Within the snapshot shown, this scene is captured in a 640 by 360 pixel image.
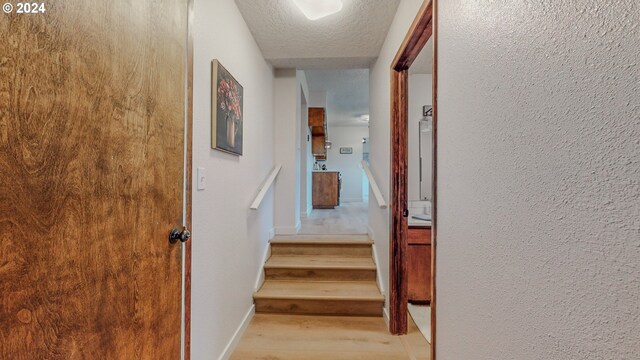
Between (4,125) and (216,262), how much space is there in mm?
1185

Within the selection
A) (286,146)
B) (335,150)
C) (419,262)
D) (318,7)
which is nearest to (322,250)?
(419,262)

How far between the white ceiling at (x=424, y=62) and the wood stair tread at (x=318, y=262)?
2066mm

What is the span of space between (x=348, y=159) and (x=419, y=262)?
22.4 ft

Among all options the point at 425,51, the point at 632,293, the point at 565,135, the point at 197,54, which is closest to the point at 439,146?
the point at 565,135

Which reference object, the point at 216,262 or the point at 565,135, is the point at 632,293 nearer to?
the point at 565,135

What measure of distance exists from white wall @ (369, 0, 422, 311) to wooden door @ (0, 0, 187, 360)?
58.5 inches

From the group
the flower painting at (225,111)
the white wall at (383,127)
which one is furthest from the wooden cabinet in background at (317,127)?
the flower painting at (225,111)

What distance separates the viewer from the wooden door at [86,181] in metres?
0.54

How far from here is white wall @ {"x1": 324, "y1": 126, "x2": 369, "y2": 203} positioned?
9008mm

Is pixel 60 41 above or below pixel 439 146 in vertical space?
above

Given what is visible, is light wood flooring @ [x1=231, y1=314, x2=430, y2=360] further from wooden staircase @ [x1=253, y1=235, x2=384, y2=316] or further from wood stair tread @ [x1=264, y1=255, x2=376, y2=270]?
wood stair tread @ [x1=264, y1=255, x2=376, y2=270]

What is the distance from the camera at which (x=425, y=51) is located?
8.56 feet

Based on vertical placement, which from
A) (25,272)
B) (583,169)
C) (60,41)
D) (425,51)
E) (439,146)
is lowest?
(25,272)

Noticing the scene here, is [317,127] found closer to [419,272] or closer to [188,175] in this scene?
[419,272]
